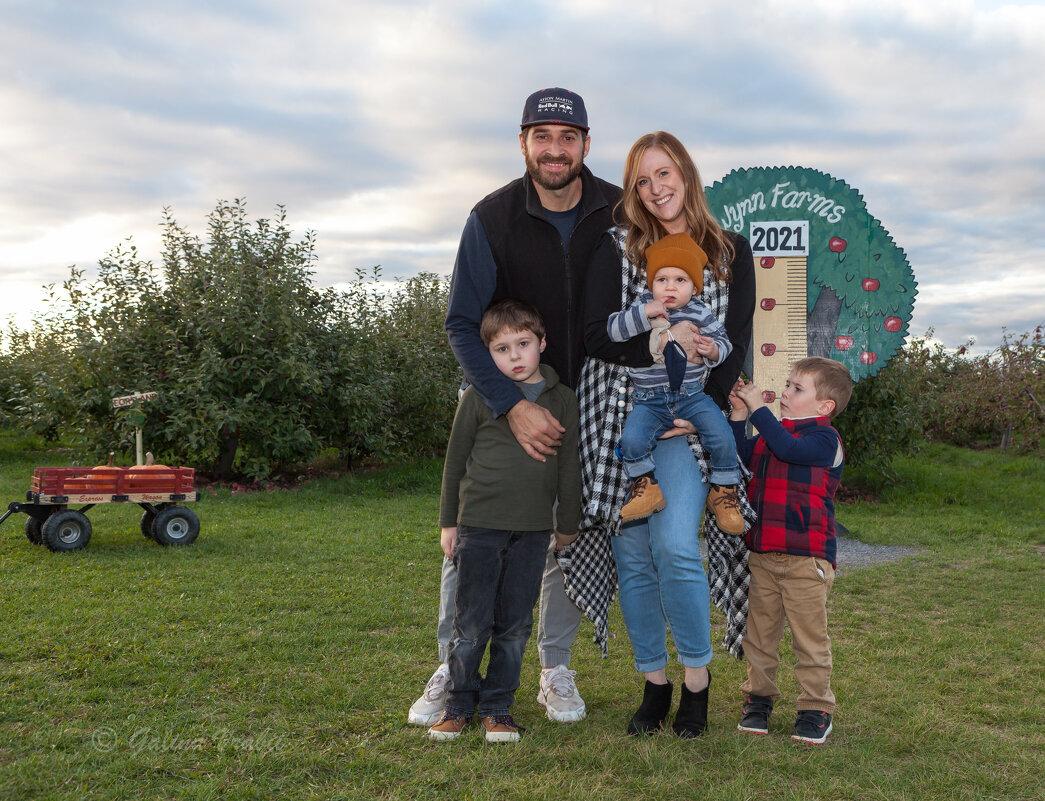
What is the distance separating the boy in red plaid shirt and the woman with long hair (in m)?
0.18

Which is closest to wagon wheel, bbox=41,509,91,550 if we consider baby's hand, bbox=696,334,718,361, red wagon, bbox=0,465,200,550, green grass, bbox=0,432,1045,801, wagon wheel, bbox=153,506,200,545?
red wagon, bbox=0,465,200,550

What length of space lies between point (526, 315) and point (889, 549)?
274 inches

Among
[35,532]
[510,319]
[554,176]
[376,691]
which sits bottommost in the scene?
[376,691]

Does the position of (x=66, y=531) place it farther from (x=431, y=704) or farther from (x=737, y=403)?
(x=737, y=403)

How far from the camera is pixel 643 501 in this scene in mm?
3316

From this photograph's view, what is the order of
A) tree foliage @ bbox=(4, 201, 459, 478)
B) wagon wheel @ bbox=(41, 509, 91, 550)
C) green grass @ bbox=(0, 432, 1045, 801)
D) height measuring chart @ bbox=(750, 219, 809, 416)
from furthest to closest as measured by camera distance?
tree foliage @ bbox=(4, 201, 459, 478)
wagon wheel @ bbox=(41, 509, 91, 550)
height measuring chart @ bbox=(750, 219, 809, 416)
green grass @ bbox=(0, 432, 1045, 801)

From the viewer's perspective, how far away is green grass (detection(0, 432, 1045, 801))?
3.17 m

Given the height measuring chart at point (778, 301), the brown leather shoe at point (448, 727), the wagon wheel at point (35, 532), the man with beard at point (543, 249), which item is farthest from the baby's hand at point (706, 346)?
the wagon wheel at point (35, 532)

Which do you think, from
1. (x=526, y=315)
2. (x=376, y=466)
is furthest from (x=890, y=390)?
(x=526, y=315)

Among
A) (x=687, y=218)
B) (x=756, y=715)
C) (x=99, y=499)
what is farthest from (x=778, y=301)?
(x=99, y=499)

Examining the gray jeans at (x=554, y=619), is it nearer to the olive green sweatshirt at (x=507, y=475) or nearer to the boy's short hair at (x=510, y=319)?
the olive green sweatshirt at (x=507, y=475)

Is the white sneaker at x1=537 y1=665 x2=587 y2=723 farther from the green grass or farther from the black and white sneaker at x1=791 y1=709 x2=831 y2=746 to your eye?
the black and white sneaker at x1=791 y1=709 x2=831 y2=746

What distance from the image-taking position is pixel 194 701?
4004 millimetres

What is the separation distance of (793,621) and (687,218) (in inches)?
67.8
